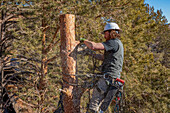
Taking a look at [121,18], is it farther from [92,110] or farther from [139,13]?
[92,110]

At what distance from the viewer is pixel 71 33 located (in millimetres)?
2945

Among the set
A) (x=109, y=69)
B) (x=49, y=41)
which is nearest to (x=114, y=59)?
(x=109, y=69)

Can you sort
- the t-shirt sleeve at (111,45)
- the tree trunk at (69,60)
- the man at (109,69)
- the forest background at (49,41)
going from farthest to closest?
the forest background at (49,41) < the tree trunk at (69,60) < the man at (109,69) < the t-shirt sleeve at (111,45)

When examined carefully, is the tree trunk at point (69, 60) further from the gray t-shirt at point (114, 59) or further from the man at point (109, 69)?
the gray t-shirt at point (114, 59)

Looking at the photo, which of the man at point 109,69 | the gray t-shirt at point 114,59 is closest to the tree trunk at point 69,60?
the man at point 109,69

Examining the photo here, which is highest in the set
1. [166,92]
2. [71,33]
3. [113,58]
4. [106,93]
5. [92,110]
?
[71,33]

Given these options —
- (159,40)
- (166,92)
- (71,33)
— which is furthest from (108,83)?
(159,40)

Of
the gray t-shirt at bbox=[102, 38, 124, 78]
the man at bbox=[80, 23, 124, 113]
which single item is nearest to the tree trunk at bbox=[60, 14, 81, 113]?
the man at bbox=[80, 23, 124, 113]

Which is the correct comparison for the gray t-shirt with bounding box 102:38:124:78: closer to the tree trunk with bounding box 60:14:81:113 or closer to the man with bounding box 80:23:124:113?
the man with bounding box 80:23:124:113

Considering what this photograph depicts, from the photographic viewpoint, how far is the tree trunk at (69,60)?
2.92 meters

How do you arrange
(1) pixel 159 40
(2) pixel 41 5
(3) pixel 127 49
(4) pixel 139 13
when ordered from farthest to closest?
1. (1) pixel 159 40
2. (4) pixel 139 13
3. (3) pixel 127 49
4. (2) pixel 41 5

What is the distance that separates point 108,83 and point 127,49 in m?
4.67

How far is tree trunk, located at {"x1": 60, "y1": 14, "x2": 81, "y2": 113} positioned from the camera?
2.92 metres

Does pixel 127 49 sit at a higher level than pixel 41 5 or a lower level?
lower
